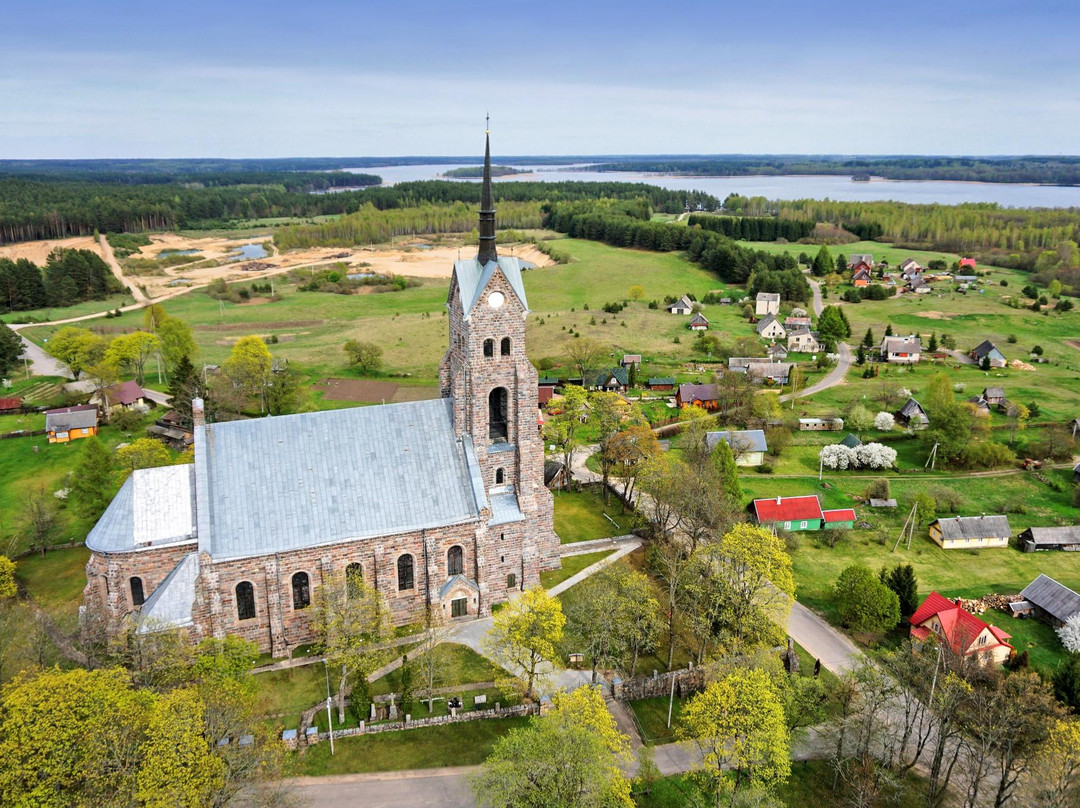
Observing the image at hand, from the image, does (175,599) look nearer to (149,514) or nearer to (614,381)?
(149,514)

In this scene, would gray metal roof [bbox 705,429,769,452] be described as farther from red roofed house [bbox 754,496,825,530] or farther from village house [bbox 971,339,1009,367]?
village house [bbox 971,339,1009,367]

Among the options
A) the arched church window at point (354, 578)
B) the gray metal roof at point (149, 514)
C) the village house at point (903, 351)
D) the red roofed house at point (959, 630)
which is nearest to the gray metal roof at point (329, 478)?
the gray metal roof at point (149, 514)

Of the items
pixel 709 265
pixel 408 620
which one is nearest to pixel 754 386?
pixel 408 620

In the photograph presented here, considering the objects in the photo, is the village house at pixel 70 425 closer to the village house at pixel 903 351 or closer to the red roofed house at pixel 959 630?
the red roofed house at pixel 959 630

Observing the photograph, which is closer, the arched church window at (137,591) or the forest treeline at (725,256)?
the arched church window at (137,591)

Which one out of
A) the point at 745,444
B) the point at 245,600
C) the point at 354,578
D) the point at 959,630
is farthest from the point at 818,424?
the point at 245,600
